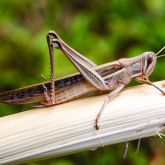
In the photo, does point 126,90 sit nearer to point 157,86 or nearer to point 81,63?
point 157,86

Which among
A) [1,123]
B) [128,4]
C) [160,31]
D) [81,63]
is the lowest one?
[1,123]

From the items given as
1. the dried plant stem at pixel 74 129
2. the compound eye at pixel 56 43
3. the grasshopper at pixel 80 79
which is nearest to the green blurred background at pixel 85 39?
the grasshopper at pixel 80 79

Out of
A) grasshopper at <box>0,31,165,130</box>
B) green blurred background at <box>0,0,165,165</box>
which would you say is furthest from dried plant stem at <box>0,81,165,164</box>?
green blurred background at <box>0,0,165,165</box>

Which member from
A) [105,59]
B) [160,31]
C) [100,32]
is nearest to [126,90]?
[160,31]

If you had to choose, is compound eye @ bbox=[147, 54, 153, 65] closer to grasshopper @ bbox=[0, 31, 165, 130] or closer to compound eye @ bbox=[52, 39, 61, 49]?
grasshopper @ bbox=[0, 31, 165, 130]

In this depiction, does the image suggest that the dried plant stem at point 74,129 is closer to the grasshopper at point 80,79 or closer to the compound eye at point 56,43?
the grasshopper at point 80,79
